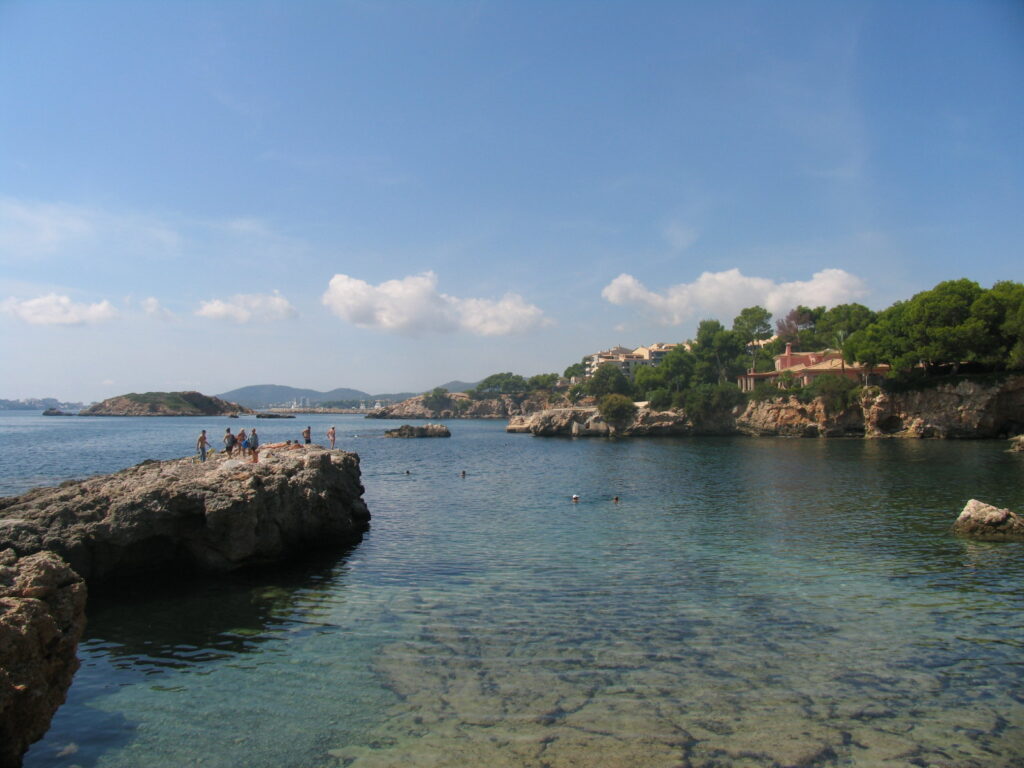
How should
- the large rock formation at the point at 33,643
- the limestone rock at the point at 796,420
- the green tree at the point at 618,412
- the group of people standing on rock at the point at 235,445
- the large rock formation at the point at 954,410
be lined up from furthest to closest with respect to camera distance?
the green tree at the point at 618,412 → the limestone rock at the point at 796,420 → the large rock formation at the point at 954,410 → the group of people standing on rock at the point at 235,445 → the large rock formation at the point at 33,643

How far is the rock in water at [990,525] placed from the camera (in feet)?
70.2

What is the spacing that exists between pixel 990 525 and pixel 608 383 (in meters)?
110

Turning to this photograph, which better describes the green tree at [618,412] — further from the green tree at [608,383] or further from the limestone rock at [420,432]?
the green tree at [608,383]

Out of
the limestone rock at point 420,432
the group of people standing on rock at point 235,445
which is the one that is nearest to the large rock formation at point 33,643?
the group of people standing on rock at point 235,445

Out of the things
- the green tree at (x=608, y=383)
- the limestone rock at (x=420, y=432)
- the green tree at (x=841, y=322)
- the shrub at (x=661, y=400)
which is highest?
the green tree at (x=841, y=322)

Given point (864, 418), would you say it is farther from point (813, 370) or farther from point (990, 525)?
point (990, 525)

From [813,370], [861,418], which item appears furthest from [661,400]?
[861,418]

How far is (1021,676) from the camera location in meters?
10.7

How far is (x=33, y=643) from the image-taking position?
7.91 metres

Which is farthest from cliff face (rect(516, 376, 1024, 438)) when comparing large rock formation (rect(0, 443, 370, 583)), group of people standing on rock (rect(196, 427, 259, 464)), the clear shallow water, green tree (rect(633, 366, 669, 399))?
large rock formation (rect(0, 443, 370, 583))

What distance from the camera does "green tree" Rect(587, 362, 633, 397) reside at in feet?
423

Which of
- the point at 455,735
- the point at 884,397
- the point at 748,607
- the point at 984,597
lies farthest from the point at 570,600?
the point at 884,397

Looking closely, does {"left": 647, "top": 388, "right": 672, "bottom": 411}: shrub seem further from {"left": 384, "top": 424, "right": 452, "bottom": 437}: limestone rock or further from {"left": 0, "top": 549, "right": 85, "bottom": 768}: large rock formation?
{"left": 0, "top": 549, "right": 85, "bottom": 768}: large rock formation

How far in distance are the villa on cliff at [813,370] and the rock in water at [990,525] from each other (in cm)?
6829
